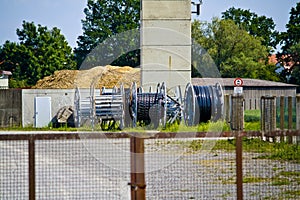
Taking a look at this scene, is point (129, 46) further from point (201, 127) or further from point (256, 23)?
point (201, 127)

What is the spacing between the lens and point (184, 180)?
34.2 ft

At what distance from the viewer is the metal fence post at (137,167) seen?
23.9 ft

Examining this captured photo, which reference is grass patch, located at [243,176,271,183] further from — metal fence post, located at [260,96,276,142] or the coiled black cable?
the coiled black cable

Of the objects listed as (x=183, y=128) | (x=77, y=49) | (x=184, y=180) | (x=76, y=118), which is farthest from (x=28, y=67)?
(x=184, y=180)

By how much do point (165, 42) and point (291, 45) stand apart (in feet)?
167

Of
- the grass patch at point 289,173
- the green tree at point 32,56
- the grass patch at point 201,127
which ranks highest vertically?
the green tree at point 32,56

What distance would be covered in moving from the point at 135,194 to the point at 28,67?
→ 7092 centimetres

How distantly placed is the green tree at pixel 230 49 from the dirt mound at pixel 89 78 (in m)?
25.8

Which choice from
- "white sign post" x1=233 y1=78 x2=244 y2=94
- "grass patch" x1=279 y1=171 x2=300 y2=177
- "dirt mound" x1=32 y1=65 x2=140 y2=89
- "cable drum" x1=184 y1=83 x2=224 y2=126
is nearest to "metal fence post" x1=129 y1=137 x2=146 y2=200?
"grass patch" x1=279 y1=171 x2=300 y2=177

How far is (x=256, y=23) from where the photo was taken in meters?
95.0

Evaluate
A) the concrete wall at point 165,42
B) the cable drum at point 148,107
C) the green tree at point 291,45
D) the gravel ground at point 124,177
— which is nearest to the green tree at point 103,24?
the green tree at point 291,45

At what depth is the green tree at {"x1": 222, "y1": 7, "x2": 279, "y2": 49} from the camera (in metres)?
92.5

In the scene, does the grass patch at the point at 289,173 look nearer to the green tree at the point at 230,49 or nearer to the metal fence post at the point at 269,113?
the metal fence post at the point at 269,113

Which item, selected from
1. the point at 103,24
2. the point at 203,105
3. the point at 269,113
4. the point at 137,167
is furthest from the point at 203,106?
the point at 103,24
